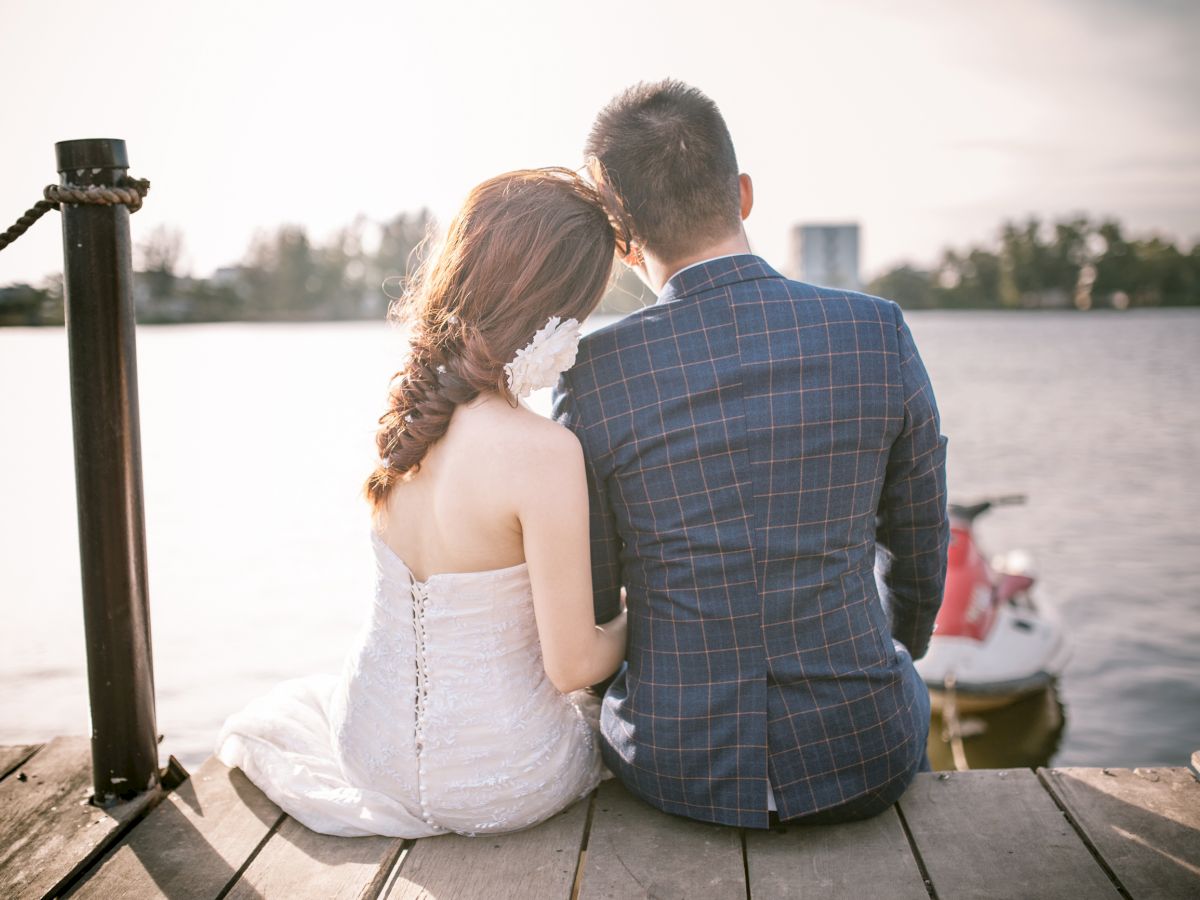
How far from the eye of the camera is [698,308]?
1.95 metres

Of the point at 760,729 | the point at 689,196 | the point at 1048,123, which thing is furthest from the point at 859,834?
the point at 1048,123

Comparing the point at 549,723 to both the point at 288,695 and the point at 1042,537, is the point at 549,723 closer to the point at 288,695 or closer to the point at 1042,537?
the point at 288,695

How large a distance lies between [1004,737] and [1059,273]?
215 feet

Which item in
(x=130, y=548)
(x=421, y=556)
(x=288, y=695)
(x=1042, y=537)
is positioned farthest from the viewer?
(x=1042, y=537)

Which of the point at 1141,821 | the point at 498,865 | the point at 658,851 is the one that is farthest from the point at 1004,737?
the point at 498,865

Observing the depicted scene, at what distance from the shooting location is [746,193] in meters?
2.14

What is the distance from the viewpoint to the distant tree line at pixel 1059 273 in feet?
199

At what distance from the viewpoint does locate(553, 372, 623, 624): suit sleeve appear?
2.01 meters

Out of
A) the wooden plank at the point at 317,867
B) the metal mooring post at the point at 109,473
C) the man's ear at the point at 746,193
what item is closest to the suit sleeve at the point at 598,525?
the man's ear at the point at 746,193

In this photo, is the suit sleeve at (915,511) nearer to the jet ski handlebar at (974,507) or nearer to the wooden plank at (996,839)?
the wooden plank at (996,839)

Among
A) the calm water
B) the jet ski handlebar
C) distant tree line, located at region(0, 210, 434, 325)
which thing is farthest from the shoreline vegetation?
the jet ski handlebar

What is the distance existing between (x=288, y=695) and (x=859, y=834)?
1.46 m

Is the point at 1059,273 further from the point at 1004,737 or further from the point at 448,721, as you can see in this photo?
the point at 448,721

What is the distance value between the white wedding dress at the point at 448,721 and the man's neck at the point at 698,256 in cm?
70
